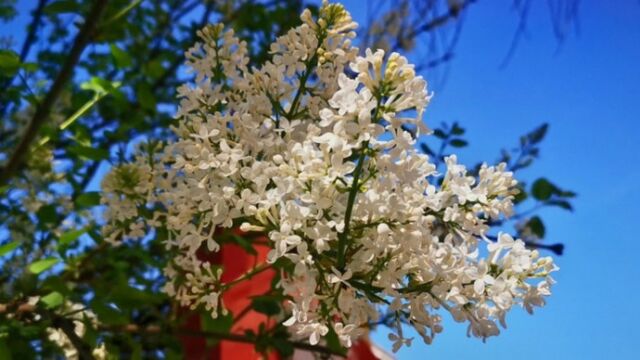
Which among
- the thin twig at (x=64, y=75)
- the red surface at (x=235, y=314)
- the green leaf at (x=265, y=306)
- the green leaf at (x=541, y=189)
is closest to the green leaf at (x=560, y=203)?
the green leaf at (x=541, y=189)

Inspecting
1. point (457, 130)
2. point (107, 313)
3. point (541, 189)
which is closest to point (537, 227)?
point (541, 189)

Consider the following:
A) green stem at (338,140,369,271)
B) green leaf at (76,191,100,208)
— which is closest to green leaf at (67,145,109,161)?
green leaf at (76,191,100,208)

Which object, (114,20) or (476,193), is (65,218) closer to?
(114,20)

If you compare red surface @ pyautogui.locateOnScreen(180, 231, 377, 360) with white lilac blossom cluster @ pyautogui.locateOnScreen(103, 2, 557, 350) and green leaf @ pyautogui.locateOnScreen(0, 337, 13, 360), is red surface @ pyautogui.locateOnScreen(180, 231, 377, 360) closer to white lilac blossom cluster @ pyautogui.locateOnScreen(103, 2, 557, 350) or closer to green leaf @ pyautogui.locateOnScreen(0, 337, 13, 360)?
green leaf @ pyautogui.locateOnScreen(0, 337, 13, 360)

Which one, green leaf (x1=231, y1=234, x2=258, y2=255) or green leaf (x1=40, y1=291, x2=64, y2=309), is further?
green leaf (x1=40, y1=291, x2=64, y2=309)

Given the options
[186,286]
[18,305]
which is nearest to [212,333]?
[186,286]

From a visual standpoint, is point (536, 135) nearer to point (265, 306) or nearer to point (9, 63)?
point (265, 306)
